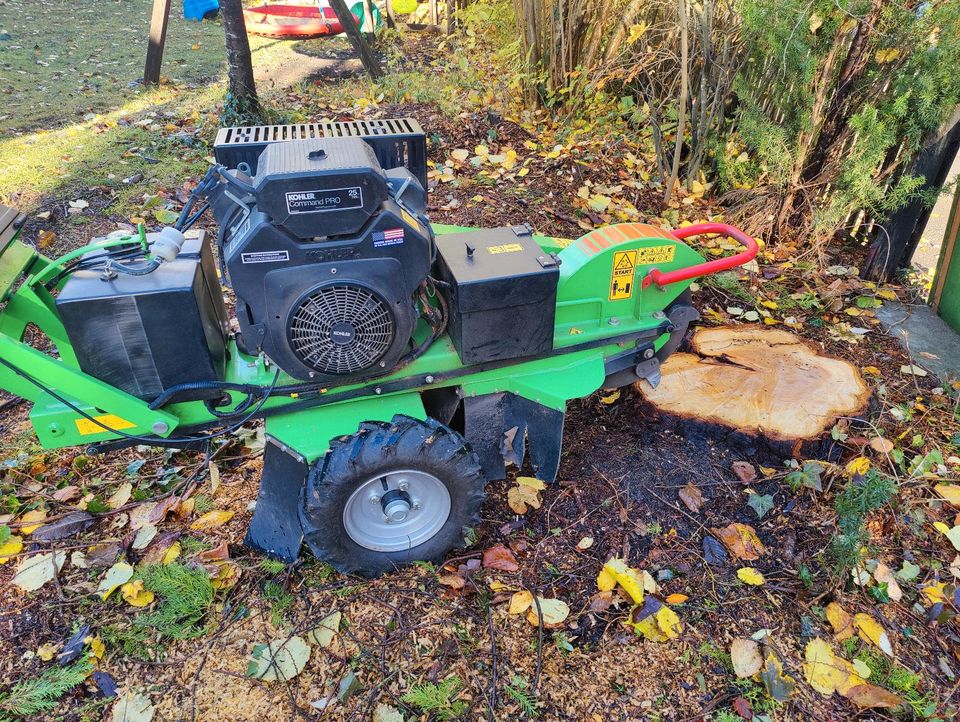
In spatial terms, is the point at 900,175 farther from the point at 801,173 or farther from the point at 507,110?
the point at 507,110

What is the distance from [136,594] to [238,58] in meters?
5.02

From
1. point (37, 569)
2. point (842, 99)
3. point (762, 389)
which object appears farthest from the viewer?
point (842, 99)

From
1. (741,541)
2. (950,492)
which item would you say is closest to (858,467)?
(950,492)

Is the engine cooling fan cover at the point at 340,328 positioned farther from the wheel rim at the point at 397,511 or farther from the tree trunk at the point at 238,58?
the tree trunk at the point at 238,58

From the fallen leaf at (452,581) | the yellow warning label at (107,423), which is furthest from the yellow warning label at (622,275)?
the yellow warning label at (107,423)

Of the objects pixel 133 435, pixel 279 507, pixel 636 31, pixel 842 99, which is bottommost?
pixel 279 507

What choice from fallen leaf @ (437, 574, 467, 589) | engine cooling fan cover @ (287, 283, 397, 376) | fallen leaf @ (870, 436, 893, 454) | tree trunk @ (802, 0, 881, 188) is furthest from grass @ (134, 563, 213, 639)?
tree trunk @ (802, 0, 881, 188)

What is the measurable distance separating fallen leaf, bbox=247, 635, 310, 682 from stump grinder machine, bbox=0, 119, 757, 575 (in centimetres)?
32

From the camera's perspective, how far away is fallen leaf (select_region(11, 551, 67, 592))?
269cm

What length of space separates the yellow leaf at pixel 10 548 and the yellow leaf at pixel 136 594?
1.89 ft

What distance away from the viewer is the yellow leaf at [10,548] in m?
2.82

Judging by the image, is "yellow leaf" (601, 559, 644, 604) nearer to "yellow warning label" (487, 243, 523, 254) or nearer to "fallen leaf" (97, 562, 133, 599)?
"yellow warning label" (487, 243, 523, 254)

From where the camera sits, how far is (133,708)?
7.47 feet

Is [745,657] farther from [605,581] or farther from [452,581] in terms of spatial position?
[452,581]
